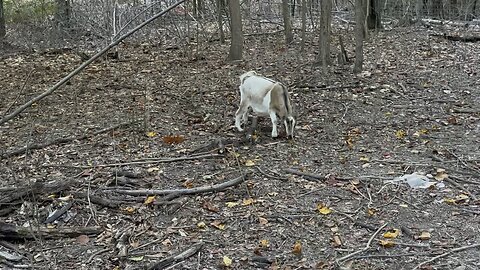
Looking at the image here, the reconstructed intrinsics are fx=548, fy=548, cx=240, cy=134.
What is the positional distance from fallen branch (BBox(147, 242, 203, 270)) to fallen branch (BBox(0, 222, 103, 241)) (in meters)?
0.87

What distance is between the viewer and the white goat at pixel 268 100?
7.01 metres

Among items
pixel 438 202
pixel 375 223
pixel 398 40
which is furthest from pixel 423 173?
pixel 398 40

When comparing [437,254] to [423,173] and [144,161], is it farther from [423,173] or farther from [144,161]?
[144,161]

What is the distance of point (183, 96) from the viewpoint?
9555 mm

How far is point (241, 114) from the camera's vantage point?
750 centimetres

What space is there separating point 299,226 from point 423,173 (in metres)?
1.81

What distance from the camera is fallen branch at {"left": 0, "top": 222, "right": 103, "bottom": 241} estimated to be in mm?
4938

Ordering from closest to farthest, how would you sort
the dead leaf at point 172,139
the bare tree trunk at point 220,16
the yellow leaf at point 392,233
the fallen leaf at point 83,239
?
the yellow leaf at point 392,233 < the fallen leaf at point 83,239 < the dead leaf at point 172,139 < the bare tree trunk at point 220,16

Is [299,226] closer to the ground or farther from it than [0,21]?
closer to the ground

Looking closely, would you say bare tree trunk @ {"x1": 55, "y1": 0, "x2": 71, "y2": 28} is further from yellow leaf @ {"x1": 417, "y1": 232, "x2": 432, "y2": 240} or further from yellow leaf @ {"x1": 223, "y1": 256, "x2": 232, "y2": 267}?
yellow leaf @ {"x1": 417, "y1": 232, "x2": 432, "y2": 240}

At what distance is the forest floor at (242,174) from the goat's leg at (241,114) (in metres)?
0.27

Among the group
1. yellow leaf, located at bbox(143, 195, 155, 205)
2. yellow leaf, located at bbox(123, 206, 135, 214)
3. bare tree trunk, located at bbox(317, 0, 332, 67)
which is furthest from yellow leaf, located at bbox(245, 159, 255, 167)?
bare tree trunk, located at bbox(317, 0, 332, 67)

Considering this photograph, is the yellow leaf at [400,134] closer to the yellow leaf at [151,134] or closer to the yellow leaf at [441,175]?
the yellow leaf at [441,175]

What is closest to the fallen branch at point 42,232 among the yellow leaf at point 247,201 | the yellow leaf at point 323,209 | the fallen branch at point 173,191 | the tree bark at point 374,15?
the fallen branch at point 173,191
